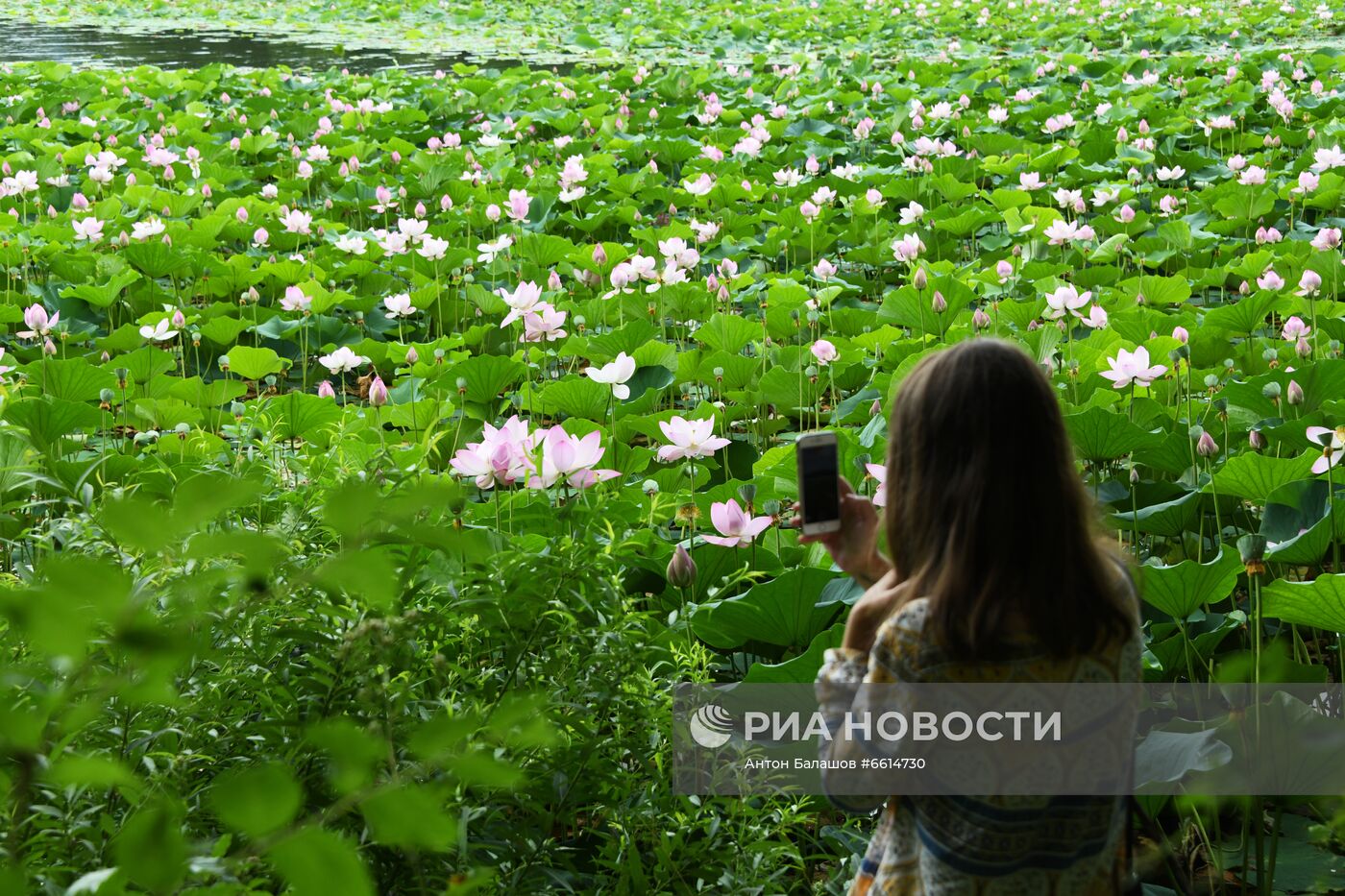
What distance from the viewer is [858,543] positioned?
1.17m

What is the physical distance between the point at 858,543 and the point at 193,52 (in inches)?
457

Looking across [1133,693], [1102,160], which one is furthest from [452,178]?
[1133,693]

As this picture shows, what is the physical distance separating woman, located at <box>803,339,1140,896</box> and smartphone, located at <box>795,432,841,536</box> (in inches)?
2.6

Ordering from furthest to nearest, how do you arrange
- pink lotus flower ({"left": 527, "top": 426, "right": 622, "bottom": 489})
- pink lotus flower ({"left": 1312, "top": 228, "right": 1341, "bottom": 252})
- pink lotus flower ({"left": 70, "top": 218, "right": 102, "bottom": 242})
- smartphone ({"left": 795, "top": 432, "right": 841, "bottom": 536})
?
pink lotus flower ({"left": 70, "top": 218, "right": 102, "bottom": 242}) < pink lotus flower ({"left": 1312, "top": 228, "right": 1341, "bottom": 252}) < pink lotus flower ({"left": 527, "top": 426, "right": 622, "bottom": 489}) < smartphone ({"left": 795, "top": 432, "right": 841, "bottom": 536})

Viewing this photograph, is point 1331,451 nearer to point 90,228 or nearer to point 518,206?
point 518,206

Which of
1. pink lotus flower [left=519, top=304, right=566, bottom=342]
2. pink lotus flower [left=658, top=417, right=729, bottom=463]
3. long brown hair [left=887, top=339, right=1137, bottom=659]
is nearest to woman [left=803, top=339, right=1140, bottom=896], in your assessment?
long brown hair [left=887, top=339, right=1137, bottom=659]

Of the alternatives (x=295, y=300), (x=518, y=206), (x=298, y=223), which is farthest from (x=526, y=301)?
(x=298, y=223)

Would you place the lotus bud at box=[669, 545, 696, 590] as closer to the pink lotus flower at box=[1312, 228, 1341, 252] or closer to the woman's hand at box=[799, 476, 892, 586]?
the woman's hand at box=[799, 476, 892, 586]

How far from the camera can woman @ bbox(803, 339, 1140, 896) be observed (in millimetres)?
1000

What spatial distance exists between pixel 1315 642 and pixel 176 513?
209 centimetres

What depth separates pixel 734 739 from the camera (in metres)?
1.74

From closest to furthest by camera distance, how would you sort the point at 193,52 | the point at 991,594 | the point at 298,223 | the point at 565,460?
the point at 991,594, the point at 565,460, the point at 298,223, the point at 193,52

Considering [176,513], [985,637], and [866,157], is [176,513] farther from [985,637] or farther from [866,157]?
[866,157]

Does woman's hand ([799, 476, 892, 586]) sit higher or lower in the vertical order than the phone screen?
lower
